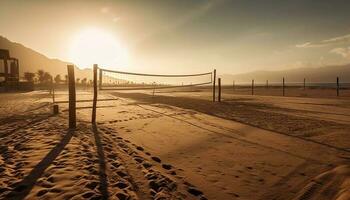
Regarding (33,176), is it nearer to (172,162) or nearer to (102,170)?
(102,170)

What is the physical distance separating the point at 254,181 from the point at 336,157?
2295 mm

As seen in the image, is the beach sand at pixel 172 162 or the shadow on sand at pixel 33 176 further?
the beach sand at pixel 172 162

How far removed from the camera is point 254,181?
384cm

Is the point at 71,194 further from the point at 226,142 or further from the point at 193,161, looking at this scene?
the point at 226,142

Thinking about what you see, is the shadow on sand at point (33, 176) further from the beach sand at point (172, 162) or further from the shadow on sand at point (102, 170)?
the shadow on sand at point (102, 170)

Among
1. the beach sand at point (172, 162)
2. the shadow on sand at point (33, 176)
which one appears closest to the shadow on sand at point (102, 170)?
the beach sand at point (172, 162)

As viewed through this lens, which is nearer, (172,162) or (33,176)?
(33,176)

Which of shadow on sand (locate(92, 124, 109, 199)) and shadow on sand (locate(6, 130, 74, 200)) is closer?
shadow on sand (locate(6, 130, 74, 200))

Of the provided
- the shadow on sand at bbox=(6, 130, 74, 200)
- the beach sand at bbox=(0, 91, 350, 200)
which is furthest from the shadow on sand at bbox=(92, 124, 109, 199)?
the shadow on sand at bbox=(6, 130, 74, 200)

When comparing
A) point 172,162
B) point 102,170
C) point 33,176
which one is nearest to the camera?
point 33,176

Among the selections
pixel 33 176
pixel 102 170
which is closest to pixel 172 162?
pixel 102 170

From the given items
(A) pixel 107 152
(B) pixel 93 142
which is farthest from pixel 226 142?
(B) pixel 93 142

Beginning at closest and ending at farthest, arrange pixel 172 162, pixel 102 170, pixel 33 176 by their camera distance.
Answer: pixel 33 176, pixel 102 170, pixel 172 162

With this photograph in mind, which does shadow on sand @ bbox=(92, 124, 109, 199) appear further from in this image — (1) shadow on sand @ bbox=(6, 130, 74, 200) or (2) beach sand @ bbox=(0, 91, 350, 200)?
(1) shadow on sand @ bbox=(6, 130, 74, 200)
